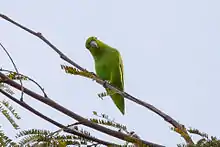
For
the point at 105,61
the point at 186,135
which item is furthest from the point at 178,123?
the point at 105,61

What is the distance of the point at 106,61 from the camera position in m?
4.14

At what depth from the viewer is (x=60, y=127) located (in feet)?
4.37

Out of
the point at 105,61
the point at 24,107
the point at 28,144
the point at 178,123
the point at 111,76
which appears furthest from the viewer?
A: the point at 105,61

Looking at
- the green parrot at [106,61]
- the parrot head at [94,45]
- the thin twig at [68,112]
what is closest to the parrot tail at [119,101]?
the green parrot at [106,61]

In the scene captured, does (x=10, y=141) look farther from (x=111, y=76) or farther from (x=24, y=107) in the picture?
(x=111, y=76)

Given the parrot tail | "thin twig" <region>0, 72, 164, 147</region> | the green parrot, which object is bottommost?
"thin twig" <region>0, 72, 164, 147</region>

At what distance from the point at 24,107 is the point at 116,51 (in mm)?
2970

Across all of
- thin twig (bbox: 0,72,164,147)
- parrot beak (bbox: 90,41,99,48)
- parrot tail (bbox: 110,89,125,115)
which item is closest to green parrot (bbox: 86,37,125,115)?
parrot beak (bbox: 90,41,99,48)

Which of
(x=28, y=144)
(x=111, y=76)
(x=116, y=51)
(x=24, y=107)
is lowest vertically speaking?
(x=28, y=144)

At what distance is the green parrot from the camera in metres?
4.01

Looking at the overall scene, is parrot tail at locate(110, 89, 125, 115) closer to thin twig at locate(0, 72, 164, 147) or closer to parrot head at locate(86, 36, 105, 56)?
parrot head at locate(86, 36, 105, 56)

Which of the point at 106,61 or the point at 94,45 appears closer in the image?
the point at 106,61

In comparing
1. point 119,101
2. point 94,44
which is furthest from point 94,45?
point 119,101

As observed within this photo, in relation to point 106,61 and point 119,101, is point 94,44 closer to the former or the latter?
point 106,61
